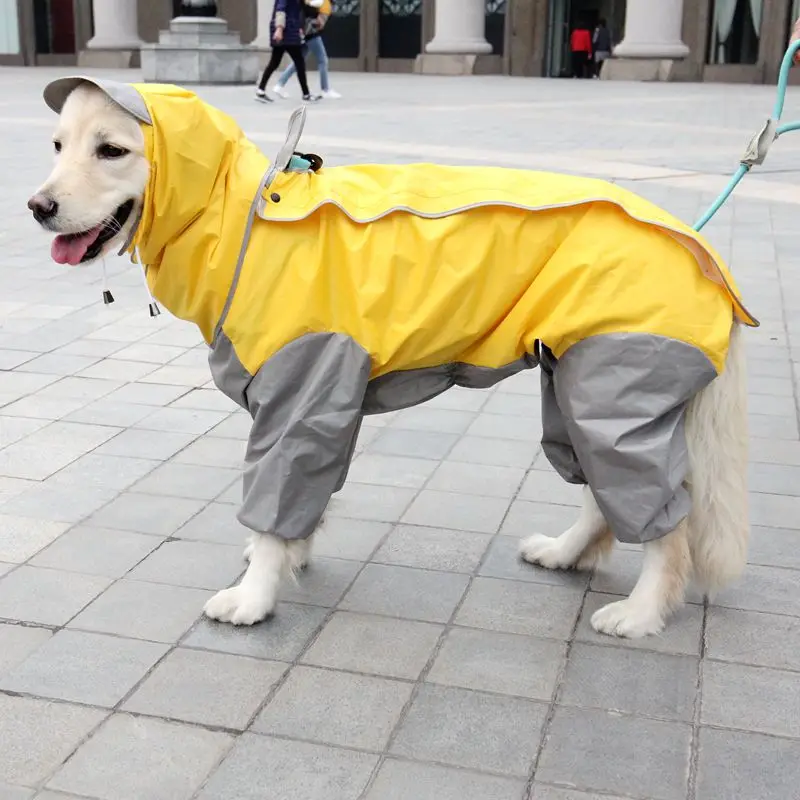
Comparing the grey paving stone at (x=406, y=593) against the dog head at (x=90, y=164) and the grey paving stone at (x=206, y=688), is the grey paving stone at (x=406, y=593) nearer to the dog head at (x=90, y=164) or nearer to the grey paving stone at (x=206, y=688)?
the grey paving stone at (x=206, y=688)

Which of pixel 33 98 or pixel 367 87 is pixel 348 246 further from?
pixel 367 87

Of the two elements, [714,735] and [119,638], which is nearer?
[714,735]

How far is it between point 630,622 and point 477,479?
125 centimetres

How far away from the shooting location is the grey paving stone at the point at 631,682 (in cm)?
293

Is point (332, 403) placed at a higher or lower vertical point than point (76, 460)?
higher

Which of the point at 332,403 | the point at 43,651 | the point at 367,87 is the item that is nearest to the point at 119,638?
the point at 43,651

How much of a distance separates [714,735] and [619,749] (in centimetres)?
25

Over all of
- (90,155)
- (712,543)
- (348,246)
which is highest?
(90,155)

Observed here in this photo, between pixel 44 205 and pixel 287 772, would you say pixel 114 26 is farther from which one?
pixel 287 772

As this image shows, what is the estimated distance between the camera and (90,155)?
2.97 m

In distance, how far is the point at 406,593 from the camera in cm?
354

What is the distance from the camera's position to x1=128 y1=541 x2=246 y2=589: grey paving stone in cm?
359

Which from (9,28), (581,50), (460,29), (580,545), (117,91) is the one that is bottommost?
(580,545)

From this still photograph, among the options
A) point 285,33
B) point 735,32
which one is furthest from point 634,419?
point 735,32
